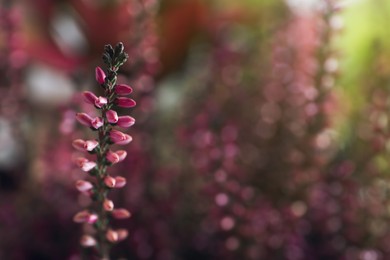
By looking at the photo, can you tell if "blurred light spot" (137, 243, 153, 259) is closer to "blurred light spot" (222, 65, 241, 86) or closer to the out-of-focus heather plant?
the out-of-focus heather plant

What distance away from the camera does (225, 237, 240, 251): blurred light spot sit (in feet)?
2.10

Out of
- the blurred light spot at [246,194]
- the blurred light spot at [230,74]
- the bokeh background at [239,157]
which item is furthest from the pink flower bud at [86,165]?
the blurred light spot at [230,74]

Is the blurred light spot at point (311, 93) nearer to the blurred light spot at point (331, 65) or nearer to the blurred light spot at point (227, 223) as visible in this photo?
the blurred light spot at point (331, 65)

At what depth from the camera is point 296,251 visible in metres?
0.69

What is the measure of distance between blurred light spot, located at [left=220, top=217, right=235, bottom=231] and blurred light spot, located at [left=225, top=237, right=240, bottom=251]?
0.02 m

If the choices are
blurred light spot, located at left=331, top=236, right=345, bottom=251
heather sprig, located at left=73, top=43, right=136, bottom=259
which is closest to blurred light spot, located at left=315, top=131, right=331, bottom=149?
blurred light spot, located at left=331, top=236, right=345, bottom=251

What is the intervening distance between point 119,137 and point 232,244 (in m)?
0.27

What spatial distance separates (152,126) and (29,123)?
0.46 m

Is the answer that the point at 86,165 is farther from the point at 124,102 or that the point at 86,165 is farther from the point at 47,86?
the point at 47,86

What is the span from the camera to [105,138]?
426 mm

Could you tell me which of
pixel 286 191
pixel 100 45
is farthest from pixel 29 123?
pixel 286 191

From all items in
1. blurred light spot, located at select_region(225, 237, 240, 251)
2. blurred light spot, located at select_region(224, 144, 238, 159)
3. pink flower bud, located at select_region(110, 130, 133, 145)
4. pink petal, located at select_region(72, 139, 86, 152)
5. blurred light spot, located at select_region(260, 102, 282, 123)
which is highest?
blurred light spot, located at select_region(260, 102, 282, 123)

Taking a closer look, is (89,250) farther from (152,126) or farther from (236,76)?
(236,76)

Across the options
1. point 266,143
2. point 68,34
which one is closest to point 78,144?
point 266,143
